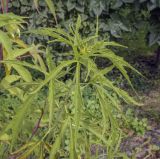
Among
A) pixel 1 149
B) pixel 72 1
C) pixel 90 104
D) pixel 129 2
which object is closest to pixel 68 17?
pixel 72 1

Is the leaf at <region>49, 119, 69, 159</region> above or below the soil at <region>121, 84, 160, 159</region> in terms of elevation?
above

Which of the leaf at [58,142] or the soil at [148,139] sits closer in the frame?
the leaf at [58,142]

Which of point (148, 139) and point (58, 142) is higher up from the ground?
point (58, 142)

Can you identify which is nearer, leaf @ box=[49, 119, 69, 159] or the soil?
leaf @ box=[49, 119, 69, 159]

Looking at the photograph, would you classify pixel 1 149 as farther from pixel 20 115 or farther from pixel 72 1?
pixel 72 1

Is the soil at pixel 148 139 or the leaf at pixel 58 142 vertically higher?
the leaf at pixel 58 142

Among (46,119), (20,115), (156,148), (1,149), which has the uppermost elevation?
(20,115)

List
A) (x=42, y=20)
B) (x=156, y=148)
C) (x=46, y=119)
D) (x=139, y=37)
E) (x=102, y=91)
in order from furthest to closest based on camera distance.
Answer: (x=139, y=37), (x=42, y=20), (x=156, y=148), (x=46, y=119), (x=102, y=91)

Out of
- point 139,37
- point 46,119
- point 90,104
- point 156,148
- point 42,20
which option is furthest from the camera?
point 139,37

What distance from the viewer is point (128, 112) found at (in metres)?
4.39

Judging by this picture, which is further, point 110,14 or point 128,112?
point 110,14

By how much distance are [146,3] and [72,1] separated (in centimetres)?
77

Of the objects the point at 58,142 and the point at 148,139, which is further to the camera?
the point at 148,139

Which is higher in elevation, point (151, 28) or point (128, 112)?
point (151, 28)
